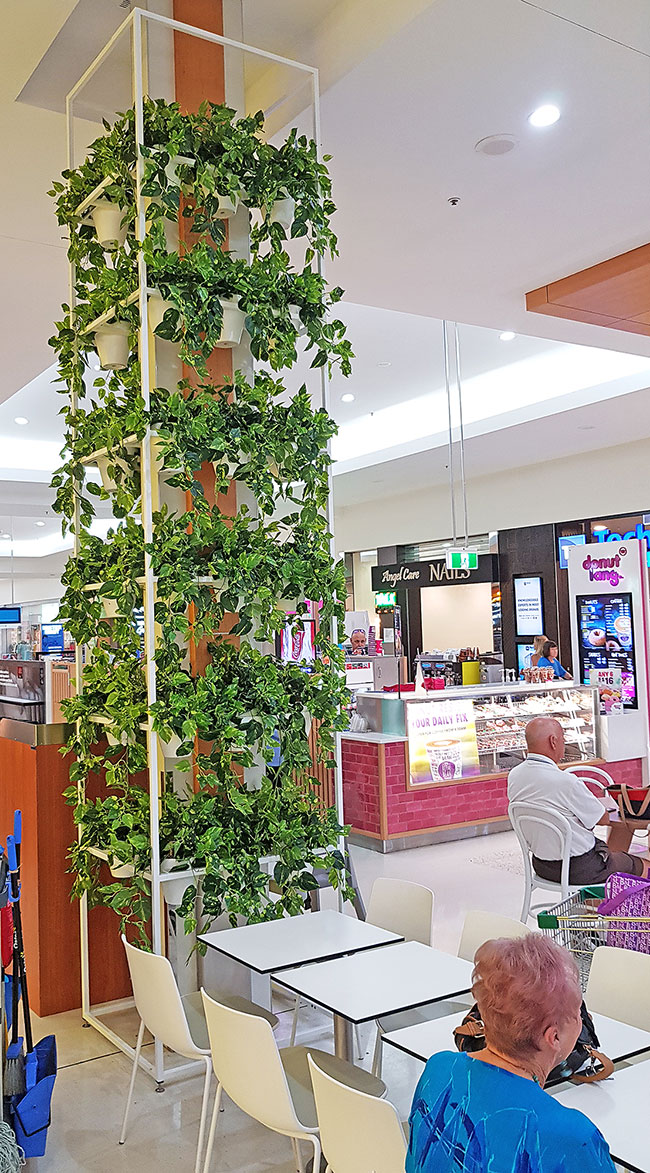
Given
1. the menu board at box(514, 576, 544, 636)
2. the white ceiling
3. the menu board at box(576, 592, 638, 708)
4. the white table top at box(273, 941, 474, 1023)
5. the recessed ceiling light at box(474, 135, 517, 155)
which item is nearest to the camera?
the white table top at box(273, 941, 474, 1023)

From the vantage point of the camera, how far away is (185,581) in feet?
11.1

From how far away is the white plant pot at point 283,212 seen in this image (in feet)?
12.4

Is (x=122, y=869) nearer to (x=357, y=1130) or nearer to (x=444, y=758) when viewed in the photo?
(x=357, y=1130)

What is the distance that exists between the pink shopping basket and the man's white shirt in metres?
1.25

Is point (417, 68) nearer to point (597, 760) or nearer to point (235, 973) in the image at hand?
point (235, 973)

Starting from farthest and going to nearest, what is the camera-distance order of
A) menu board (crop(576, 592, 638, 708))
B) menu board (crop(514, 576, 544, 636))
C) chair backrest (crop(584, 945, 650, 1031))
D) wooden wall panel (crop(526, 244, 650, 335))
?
menu board (crop(514, 576, 544, 636)), menu board (crop(576, 592, 638, 708)), wooden wall panel (crop(526, 244, 650, 335)), chair backrest (crop(584, 945, 650, 1031))

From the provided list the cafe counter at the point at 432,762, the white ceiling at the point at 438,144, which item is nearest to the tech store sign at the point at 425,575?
the cafe counter at the point at 432,762

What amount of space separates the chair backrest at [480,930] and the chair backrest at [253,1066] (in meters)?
0.93

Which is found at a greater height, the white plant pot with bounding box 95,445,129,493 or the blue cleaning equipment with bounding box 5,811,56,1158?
the white plant pot with bounding box 95,445,129,493

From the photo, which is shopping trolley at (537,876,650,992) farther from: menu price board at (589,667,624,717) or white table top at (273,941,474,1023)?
menu price board at (589,667,624,717)

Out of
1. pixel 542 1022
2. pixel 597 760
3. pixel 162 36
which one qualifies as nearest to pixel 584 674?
pixel 597 760

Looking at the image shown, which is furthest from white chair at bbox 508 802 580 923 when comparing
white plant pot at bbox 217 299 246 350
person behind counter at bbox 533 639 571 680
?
person behind counter at bbox 533 639 571 680

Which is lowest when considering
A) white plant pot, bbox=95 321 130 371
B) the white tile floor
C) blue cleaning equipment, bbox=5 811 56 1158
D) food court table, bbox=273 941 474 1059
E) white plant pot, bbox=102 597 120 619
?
the white tile floor

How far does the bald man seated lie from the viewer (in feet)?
16.2
